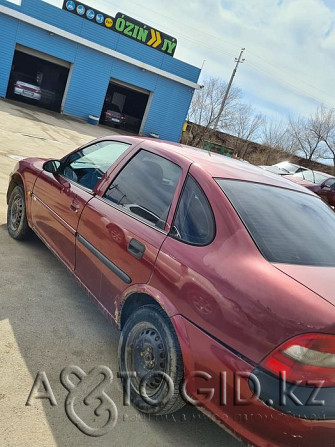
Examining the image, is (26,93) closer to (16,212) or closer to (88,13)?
(88,13)

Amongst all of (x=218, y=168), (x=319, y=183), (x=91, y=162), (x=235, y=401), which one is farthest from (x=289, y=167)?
(x=235, y=401)

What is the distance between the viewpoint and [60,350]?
9.24 ft

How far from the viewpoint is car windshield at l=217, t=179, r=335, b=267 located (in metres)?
2.17

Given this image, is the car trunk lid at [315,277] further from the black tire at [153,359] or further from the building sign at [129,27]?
the building sign at [129,27]

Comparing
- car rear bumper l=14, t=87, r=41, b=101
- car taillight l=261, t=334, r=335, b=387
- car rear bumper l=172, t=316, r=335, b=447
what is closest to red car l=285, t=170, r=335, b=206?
car rear bumper l=172, t=316, r=335, b=447

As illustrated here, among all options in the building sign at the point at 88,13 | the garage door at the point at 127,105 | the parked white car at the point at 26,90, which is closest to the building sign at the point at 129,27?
the building sign at the point at 88,13

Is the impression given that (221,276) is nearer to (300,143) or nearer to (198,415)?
(198,415)

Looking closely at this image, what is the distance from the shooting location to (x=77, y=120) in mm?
22625

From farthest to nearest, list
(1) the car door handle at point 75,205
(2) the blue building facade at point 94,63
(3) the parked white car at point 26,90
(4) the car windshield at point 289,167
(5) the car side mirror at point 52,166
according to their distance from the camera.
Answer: (3) the parked white car at point 26,90 → (2) the blue building facade at point 94,63 → (4) the car windshield at point 289,167 → (5) the car side mirror at point 52,166 → (1) the car door handle at point 75,205

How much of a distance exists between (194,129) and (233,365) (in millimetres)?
31290

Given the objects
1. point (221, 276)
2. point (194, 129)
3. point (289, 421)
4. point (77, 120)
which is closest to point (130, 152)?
point (221, 276)

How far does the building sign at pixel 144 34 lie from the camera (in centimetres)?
2261

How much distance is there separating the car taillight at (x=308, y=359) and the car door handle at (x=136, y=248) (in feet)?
3.55

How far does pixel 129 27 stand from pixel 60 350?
2365 centimetres
